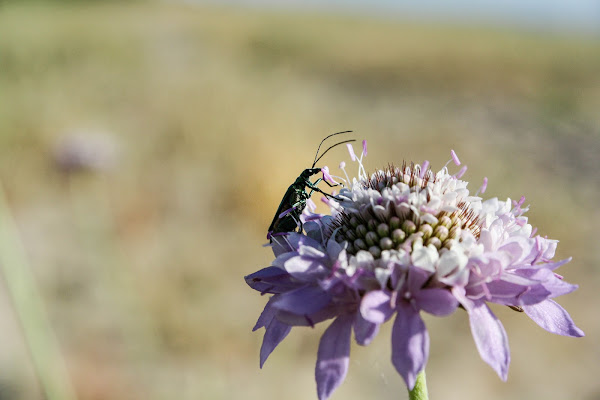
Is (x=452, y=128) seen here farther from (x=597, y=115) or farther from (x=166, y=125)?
(x=166, y=125)

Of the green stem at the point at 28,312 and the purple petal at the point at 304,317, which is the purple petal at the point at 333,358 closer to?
the purple petal at the point at 304,317

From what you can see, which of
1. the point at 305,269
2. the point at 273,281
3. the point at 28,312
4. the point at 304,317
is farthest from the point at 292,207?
the point at 28,312

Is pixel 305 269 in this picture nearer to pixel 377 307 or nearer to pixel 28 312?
pixel 377 307

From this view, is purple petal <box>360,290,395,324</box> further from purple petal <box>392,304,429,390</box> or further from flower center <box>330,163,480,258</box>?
flower center <box>330,163,480,258</box>

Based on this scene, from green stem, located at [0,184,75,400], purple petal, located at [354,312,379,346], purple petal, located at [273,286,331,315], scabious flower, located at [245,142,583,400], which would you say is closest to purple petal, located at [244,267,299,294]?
scabious flower, located at [245,142,583,400]

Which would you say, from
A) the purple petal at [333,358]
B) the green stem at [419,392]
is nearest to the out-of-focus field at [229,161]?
the green stem at [419,392]
